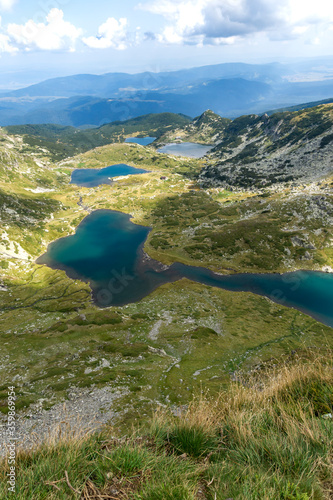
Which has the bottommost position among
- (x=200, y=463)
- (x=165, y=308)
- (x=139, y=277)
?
(x=165, y=308)

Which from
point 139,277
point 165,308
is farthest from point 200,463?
point 139,277

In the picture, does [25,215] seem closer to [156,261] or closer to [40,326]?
[156,261]

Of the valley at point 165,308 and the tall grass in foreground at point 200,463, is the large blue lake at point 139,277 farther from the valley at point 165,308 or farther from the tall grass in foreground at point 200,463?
the tall grass in foreground at point 200,463

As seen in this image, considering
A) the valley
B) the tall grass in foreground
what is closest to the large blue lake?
the valley

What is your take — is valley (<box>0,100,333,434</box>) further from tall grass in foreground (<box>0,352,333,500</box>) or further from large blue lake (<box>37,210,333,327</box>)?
large blue lake (<box>37,210,333,327</box>)

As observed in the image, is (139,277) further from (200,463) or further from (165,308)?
(200,463)

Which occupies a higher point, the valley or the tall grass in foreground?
the tall grass in foreground
